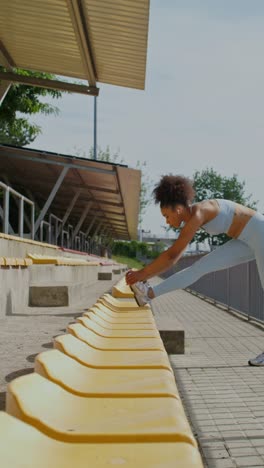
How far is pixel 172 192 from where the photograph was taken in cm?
454

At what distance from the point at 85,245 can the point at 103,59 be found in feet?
108

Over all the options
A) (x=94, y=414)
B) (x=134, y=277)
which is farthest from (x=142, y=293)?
(x=94, y=414)

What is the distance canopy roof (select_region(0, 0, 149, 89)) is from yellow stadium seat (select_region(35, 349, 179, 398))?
6.45 meters

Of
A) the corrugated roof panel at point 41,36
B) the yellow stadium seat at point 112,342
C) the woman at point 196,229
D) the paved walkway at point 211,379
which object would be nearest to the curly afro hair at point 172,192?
the woman at point 196,229

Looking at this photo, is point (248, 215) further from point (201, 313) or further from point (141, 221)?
point (141, 221)

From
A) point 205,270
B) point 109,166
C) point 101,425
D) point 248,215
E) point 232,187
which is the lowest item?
point 101,425

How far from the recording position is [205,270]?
5168 millimetres

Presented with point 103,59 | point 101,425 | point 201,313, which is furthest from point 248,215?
point 201,313

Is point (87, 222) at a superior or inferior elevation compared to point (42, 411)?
superior

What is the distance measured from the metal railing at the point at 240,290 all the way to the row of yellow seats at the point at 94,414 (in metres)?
8.86

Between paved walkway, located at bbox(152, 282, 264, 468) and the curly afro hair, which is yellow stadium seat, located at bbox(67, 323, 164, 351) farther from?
the curly afro hair

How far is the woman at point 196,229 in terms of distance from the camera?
449 centimetres

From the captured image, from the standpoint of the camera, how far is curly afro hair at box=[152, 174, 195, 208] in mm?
4543

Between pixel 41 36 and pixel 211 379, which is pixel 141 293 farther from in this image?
pixel 41 36
